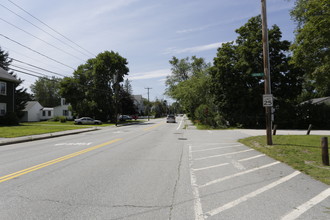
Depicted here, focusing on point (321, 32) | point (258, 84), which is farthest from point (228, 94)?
point (321, 32)

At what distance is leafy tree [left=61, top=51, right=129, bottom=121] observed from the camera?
4944cm

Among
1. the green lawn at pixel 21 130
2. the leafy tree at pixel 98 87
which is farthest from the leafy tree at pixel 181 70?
the green lawn at pixel 21 130

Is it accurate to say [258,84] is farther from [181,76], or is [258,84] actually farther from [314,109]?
[181,76]

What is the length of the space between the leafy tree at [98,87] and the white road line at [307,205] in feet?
151

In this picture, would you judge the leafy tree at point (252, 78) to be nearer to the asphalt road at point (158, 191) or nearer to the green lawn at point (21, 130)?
the green lawn at point (21, 130)

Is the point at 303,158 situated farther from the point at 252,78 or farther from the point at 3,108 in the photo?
the point at 3,108

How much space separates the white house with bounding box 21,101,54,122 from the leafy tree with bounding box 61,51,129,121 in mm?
9508

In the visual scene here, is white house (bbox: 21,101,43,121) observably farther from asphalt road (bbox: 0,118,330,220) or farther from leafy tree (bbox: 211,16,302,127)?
asphalt road (bbox: 0,118,330,220)

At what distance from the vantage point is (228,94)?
2952cm

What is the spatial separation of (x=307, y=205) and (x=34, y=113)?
60788mm

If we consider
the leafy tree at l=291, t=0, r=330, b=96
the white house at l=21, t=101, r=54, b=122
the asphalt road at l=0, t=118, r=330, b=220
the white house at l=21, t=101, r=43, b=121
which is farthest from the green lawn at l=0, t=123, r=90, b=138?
the white house at l=21, t=101, r=54, b=122

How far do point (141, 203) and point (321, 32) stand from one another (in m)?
19.2

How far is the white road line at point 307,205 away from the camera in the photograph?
3900 millimetres

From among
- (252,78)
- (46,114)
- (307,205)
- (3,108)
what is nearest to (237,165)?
(307,205)
